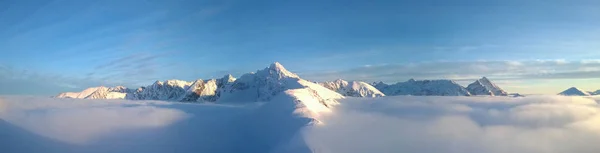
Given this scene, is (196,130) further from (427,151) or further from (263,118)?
(427,151)

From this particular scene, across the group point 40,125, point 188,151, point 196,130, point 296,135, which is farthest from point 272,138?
point 40,125

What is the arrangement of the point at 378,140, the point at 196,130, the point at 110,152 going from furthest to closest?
the point at 196,130
the point at 378,140
the point at 110,152

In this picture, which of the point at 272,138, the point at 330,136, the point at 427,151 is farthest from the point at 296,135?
the point at 427,151

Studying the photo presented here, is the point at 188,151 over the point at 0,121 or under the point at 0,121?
under

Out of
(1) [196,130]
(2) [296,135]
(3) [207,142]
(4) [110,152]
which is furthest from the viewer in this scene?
(1) [196,130]

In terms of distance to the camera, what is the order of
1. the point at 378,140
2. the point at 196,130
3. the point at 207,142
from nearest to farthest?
1. the point at 378,140
2. the point at 207,142
3. the point at 196,130

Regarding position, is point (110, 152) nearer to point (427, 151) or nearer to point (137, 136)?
point (137, 136)

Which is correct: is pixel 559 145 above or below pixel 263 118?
below

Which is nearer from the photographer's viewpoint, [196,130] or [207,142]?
[207,142]

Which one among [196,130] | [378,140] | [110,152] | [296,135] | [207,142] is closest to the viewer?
[296,135]
